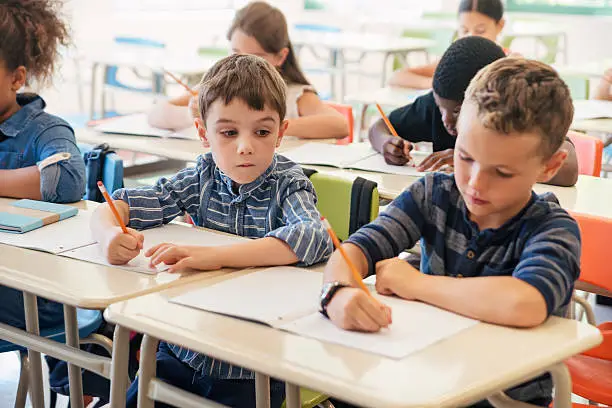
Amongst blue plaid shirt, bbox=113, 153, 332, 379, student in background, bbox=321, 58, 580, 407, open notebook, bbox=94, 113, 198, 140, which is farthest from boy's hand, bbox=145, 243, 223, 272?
open notebook, bbox=94, 113, 198, 140

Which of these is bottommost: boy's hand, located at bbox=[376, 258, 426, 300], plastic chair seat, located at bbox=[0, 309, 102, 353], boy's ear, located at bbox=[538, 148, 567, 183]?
plastic chair seat, located at bbox=[0, 309, 102, 353]

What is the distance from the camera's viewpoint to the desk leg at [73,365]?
1.95 m

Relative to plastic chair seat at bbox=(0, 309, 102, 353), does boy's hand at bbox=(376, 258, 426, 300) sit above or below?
above

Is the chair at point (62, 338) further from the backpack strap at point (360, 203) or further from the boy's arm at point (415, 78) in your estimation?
the boy's arm at point (415, 78)

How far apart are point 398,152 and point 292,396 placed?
1401mm

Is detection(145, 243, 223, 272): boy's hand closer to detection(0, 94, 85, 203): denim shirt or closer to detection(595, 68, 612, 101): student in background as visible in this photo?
detection(0, 94, 85, 203): denim shirt

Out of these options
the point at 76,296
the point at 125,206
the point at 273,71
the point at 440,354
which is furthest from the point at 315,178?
the point at 440,354

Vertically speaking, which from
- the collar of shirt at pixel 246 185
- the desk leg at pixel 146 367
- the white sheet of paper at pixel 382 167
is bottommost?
the desk leg at pixel 146 367

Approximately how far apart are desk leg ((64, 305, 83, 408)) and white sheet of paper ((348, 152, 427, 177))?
3.31 feet

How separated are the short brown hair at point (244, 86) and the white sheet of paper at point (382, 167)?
764 millimetres

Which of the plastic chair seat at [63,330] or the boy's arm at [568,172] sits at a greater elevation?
the boy's arm at [568,172]

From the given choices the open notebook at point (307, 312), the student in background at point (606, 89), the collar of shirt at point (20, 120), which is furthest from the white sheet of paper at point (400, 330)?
the student in background at point (606, 89)

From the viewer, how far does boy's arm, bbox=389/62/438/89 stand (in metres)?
4.17

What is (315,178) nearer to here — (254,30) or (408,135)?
(408,135)
